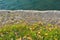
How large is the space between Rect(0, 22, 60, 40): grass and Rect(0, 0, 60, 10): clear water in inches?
114

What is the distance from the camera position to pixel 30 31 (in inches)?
185

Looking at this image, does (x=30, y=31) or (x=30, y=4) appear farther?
(x=30, y=4)

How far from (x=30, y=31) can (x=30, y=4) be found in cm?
375

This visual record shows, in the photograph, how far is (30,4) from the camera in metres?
8.34

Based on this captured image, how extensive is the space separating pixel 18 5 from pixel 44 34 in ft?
12.4

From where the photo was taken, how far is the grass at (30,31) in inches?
176

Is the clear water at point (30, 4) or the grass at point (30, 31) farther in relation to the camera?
the clear water at point (30, 4)

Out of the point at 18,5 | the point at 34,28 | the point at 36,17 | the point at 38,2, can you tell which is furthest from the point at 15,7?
the point at 34,28

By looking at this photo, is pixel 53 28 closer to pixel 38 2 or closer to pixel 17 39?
pixel 17 39

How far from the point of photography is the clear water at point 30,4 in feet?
25.9

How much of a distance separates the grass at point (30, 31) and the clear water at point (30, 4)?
9.51 ft

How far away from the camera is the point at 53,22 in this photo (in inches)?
204

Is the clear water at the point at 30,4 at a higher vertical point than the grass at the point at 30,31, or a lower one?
lower

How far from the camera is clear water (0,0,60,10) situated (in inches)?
311
